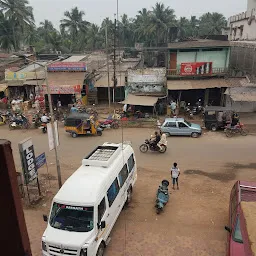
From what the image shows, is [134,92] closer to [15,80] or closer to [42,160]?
[15,80]

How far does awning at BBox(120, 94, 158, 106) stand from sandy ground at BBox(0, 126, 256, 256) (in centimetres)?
334

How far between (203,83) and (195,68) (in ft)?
4.70

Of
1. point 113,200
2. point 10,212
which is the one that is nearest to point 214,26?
point 113,200

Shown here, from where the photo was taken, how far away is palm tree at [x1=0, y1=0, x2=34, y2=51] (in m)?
44.1

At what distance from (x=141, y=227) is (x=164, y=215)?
3.78 feet

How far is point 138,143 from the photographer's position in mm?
18578

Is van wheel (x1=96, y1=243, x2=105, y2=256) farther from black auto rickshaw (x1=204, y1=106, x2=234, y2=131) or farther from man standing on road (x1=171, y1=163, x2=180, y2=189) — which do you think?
black auto rickshaw (x1=204, y1=106, x2=234, y2=131)

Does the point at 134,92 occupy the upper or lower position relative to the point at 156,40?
lower

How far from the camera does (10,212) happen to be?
1.57 meters

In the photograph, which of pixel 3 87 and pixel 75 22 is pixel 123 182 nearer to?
pixel 3 87

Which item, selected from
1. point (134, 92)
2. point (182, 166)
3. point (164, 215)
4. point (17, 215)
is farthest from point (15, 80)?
point (17, 215)

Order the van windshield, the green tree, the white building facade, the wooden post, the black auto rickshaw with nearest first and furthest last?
the wooden post → the van windshield → the black auto rickshaw → the white building facade → the green tree

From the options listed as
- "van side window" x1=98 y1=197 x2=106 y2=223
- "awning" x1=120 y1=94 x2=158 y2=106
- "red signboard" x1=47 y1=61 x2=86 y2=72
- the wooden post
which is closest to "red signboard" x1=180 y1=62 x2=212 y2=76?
"awning" x1=120 y1=94 x2=158 y2=106

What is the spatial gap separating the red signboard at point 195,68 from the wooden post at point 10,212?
78.7 ft
